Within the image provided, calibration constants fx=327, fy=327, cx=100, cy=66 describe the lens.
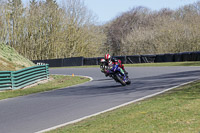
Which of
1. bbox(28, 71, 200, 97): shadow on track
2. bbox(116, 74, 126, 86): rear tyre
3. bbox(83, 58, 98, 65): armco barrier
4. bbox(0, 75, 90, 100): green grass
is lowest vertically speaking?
bbox(0, 75, 90, 100): green grass

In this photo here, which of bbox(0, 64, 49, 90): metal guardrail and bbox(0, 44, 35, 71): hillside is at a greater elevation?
bbox(0, 44, 35, 71): hillside

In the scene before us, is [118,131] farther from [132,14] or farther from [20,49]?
[132,14]

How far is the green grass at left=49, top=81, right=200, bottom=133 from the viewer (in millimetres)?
6301

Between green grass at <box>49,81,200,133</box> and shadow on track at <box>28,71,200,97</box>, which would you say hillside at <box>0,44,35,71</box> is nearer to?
shadow on track at <box>28,71,200,97</box>

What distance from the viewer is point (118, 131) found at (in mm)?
6402

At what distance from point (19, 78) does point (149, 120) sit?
533 inches

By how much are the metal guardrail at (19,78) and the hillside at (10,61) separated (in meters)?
2.63

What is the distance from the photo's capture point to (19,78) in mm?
19281

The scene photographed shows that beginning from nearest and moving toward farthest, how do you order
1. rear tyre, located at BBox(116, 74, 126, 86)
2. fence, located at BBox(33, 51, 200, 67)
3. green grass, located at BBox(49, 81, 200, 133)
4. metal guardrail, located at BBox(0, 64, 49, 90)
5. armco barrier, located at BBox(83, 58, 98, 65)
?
green grass, located at BBox(49, 81, 200, 133)
rear tyre, located at BBox(116, 74, 126, 86)
metal guardrail, located at BBox(0, 64, 49, 90)
fence, located at BBox(33, 51, 200, 67)
armco barrier, located at BBox(83, 58, 98, 65)

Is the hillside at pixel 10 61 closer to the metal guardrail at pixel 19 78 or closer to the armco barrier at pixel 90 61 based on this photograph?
the metal guardrail at pixel 19 78

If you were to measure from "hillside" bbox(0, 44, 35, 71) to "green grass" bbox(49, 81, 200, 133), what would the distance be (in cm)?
1575

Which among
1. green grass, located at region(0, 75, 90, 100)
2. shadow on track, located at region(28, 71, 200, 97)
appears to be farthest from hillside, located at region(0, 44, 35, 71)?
shadow on track, located at region(28, 71, 200, 97)

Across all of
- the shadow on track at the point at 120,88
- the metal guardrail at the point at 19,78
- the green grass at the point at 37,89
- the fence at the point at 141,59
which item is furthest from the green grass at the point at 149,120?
the fence at the point at 141,59

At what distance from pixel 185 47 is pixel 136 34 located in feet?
58.1
